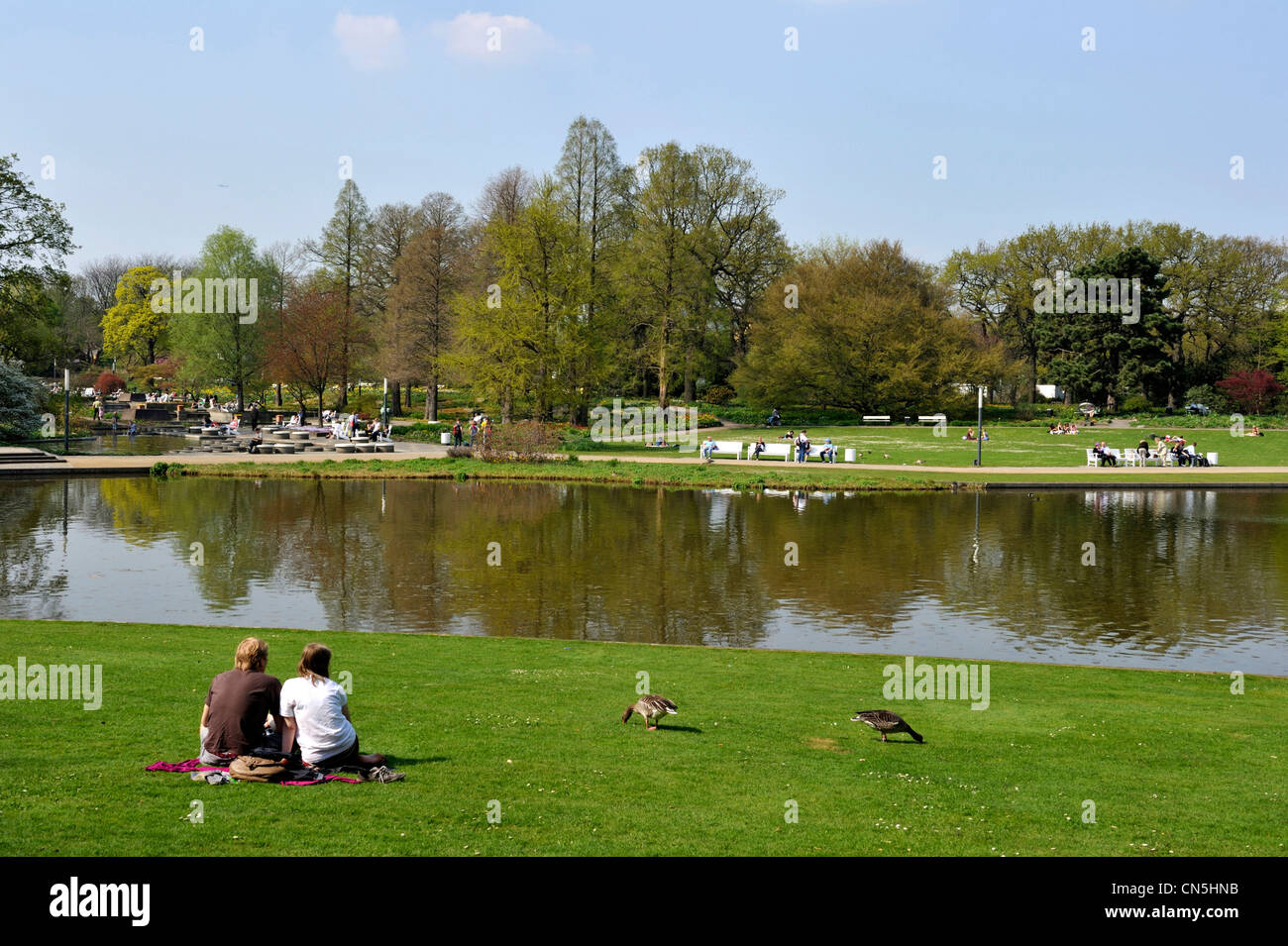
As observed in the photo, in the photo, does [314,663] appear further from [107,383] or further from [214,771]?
[107,383]

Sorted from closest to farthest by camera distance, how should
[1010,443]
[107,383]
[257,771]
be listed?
1. [257,771]
2. [1010,443]
3. [107,383]

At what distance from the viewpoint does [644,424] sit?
67438 mm

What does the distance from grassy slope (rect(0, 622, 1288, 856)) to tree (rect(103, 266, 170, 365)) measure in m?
103

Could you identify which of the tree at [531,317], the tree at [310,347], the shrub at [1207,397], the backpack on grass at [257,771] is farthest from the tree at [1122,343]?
the backpack on grass at [257,771]

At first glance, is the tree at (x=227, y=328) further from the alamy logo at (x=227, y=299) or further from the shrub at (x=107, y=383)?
the shrub at (x=107, y=383)

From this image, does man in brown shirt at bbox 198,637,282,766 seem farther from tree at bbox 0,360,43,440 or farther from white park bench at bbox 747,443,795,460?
tree at bbox 0,360,43,440

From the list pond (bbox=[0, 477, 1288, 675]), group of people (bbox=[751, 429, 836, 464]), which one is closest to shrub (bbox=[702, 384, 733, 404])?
group of people (bbox=[751, 429, 836, 464])

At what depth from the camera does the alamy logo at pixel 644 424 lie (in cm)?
6041

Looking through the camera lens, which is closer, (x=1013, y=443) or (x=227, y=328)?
(x=1013, y=443)

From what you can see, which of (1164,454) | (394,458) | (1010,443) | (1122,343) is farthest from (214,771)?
(1122,343)
